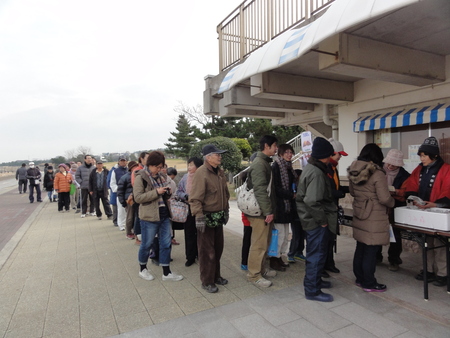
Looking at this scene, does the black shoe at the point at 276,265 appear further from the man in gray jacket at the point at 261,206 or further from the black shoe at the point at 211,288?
the black shoe at the point at 211,288

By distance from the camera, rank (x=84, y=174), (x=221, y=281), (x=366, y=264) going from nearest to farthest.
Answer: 1. (x=366, y=264)
2. (x=221, y=281)
3. (x=84, y=174)

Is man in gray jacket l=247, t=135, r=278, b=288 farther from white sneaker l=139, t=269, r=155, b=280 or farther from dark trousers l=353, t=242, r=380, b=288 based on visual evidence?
white sneaker l=139, t=269, r=155, b=280

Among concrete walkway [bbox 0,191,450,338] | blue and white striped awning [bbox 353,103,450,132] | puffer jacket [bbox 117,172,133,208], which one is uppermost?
blue and white striped awning [bbox 353,103,450,132]

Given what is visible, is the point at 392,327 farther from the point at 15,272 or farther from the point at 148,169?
the point at 15,272

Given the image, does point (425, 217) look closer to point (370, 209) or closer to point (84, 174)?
point (370, 209)

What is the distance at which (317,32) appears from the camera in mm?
3242

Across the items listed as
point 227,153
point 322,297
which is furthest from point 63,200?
Result: point 322,297

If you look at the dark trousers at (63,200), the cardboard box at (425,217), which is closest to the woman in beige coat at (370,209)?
the cardboard box at (425,217)

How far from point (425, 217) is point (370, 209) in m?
0.55

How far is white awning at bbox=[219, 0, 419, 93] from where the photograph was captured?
2585mm

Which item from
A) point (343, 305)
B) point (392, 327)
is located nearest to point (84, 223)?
point (343, 305)

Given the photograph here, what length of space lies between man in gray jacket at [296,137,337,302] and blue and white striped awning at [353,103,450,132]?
2.34 m

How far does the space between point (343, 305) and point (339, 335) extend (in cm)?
61

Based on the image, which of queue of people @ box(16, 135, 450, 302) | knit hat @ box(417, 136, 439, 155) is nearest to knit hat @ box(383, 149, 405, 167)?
queue of people @ box(16, 135, 450, 302)
